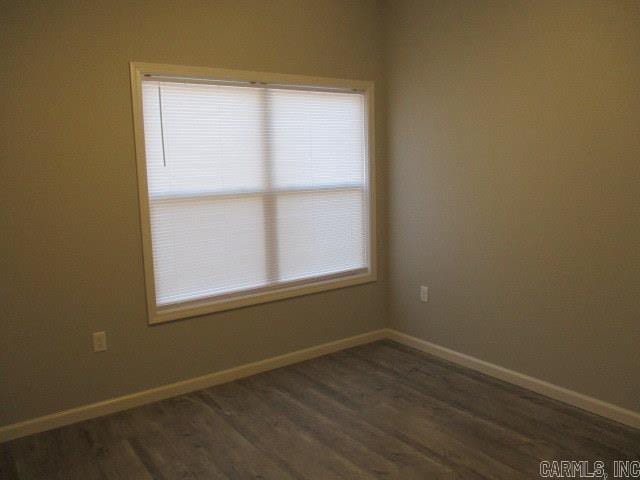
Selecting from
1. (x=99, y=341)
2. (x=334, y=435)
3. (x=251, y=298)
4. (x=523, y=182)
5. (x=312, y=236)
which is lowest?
(x=334, y=435)

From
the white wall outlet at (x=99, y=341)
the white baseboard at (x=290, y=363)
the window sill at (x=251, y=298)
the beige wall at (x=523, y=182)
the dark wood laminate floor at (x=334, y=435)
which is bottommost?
the dark wood laminate floor at (x=334, y=435)

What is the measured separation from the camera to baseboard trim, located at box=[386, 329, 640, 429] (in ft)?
9.50

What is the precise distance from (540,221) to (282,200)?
160cm

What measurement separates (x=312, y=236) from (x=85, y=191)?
1525 mm

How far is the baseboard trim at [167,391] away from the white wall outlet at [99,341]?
30 centimetres

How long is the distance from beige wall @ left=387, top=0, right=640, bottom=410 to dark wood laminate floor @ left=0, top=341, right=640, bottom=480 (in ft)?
1.23

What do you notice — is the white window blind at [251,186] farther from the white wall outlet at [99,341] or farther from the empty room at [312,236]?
the white wall outlet at [99,341]

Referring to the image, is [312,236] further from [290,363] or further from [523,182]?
[523,182]

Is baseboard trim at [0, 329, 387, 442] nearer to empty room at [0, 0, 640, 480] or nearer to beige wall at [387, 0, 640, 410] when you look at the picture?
empty room at [0, 0, 640, 480]

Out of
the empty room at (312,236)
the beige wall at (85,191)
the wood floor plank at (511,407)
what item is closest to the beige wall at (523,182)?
the empty room at (312,236)

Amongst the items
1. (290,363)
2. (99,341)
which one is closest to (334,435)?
(290,363)

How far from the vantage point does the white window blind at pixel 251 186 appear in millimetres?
3236

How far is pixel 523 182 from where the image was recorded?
3.22 m

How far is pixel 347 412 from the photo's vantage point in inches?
122
